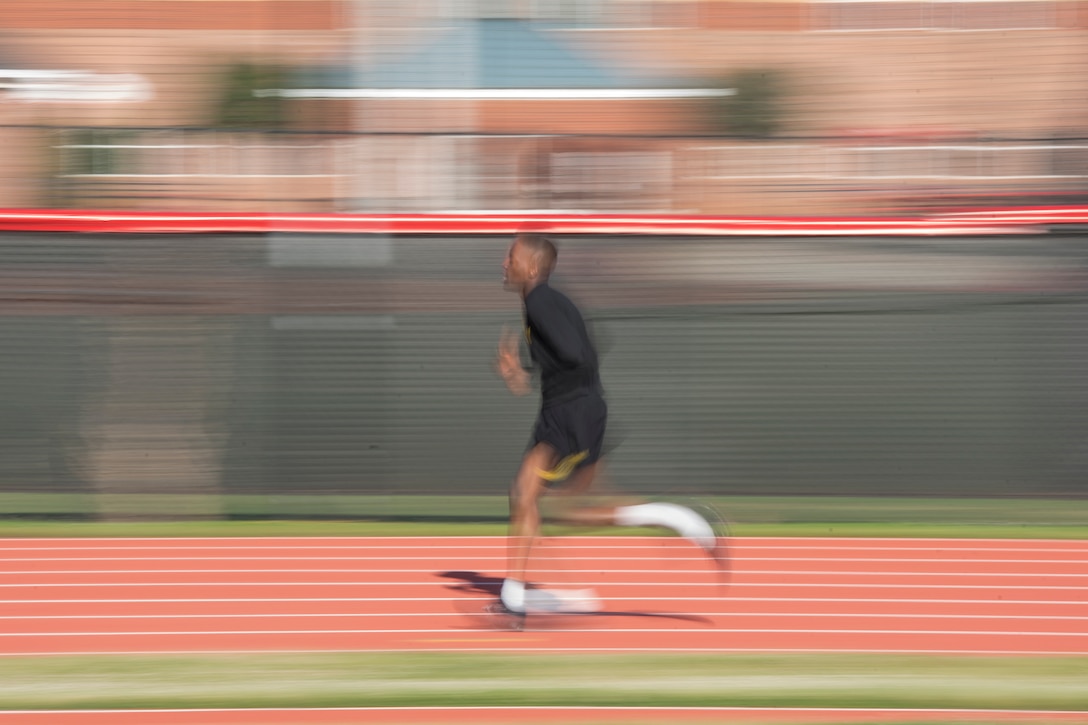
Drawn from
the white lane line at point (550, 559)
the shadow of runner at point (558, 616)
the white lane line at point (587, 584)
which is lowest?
the white lane line at point (550, 559)

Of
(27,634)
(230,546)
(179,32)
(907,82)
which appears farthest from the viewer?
(179,32)

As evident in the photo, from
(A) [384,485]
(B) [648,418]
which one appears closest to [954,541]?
Result: (B) [648,418]

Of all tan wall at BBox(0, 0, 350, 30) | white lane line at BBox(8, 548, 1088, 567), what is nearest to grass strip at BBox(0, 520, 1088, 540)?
white lane line at BBox(8, 548, 1088, 567)

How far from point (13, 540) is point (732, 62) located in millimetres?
13052

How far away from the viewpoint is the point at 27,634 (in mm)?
6594

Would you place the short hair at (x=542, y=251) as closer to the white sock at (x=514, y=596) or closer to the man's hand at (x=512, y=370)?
the man's hand at (x=512, y=370)

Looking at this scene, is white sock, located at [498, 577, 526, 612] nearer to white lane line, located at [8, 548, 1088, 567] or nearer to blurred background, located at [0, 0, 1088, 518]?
white lane line, located at [8, 548, 1088, 567]

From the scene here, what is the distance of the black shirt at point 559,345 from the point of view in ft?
21.1

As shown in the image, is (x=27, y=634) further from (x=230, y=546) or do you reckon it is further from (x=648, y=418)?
(x=648, y=418)

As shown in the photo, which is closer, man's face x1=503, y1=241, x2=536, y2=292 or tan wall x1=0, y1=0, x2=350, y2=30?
man's face x1=503, y1=241, x2=536, y2=292

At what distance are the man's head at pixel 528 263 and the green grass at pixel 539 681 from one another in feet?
5.69

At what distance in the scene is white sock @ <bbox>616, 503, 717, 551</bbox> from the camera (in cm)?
674

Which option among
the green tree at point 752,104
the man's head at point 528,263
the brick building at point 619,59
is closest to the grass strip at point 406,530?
the man's head at point 528,263

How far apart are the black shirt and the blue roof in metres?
12.2
